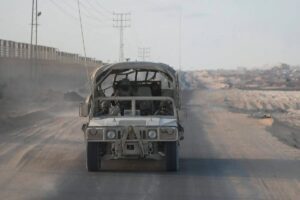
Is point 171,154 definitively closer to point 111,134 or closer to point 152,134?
point 152,134

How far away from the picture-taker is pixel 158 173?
14.1 meters

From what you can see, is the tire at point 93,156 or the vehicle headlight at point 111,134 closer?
the vehicle headlight at point 111,134

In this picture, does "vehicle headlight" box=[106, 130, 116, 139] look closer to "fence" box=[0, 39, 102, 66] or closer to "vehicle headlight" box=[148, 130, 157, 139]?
"vehicle headlight" box=[148, 130, 157, 139]

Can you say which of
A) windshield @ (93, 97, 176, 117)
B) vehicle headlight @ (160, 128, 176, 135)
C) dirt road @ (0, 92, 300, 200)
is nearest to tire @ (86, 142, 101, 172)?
dirt road @ (0, 92, 300, 200)

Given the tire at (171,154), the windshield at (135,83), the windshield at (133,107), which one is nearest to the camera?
the tire at (171,154)

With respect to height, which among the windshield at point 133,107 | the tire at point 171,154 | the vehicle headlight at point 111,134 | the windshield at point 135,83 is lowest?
the tire at point 171,154

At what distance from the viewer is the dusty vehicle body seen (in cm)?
1392

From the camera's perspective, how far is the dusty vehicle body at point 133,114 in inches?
548

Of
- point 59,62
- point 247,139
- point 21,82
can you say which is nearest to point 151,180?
point 247,139

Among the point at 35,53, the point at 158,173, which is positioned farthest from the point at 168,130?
the point at 35,53

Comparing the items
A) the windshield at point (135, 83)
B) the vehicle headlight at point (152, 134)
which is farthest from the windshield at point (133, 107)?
the vehicle headlight at point (152, 134)

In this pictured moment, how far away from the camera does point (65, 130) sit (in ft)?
Result: 81.8

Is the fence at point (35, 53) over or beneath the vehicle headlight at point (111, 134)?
over

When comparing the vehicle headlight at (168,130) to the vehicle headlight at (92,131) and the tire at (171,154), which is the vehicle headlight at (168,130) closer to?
the tire at (171,154)
